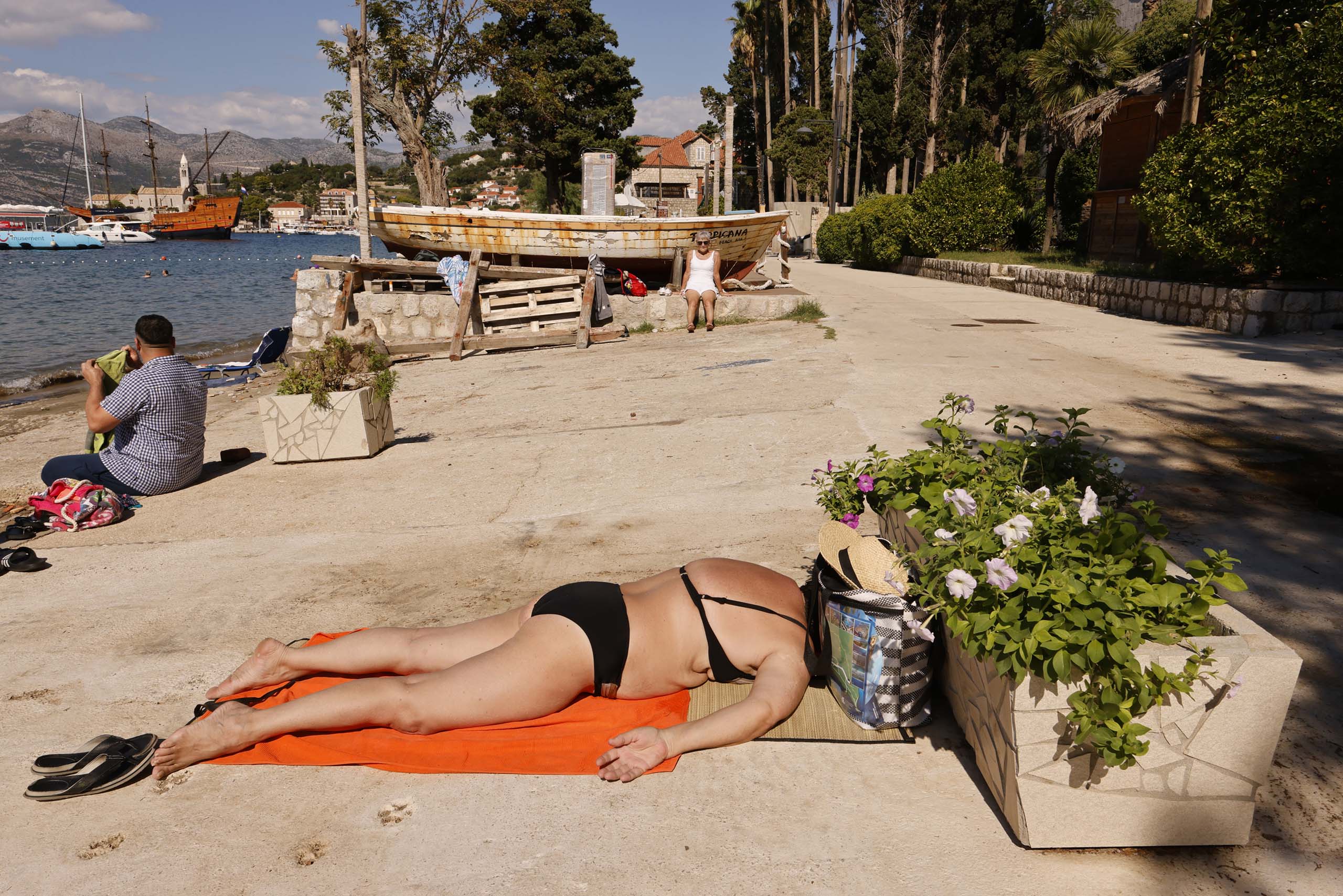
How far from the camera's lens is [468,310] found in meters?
13.6

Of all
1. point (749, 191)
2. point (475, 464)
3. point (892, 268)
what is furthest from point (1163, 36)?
point (749, 191)

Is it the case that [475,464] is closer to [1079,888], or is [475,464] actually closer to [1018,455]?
[1018,455]

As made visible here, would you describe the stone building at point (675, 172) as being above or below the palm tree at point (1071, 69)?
above

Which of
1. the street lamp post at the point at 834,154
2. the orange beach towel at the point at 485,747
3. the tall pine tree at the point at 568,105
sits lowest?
the orange beach towel at the point at 485,747

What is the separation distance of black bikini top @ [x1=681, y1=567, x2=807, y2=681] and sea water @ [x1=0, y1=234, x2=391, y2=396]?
16800 mm

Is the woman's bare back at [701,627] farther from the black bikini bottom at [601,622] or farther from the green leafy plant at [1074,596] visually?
the green leafy plant at [1074,596]

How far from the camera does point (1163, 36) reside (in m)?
32.1

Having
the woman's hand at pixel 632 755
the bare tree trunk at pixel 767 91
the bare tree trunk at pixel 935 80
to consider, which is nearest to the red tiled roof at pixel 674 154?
the bare tree trunk at pixel 767 91

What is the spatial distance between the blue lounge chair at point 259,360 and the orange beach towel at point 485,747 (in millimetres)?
8077

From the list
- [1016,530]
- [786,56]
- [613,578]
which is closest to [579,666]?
[613,578]

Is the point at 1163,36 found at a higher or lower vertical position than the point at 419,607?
higher

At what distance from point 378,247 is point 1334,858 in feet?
476

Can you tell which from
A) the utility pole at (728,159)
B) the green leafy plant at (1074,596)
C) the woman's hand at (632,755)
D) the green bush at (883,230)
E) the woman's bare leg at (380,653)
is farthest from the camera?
the green bush at (883,230)

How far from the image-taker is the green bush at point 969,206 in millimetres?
23828
